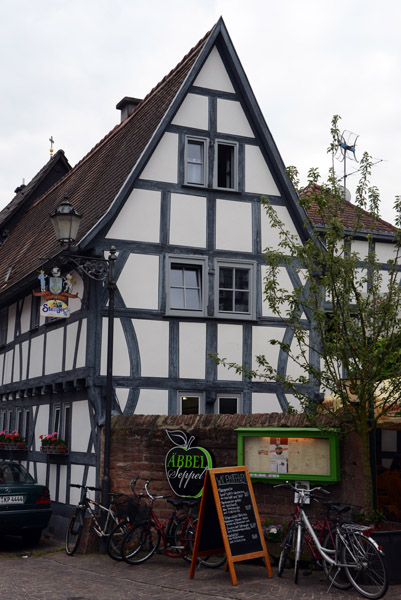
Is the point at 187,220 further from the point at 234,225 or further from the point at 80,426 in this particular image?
the point at 80,426

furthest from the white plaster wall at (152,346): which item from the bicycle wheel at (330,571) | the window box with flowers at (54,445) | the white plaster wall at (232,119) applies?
the bicycle wheel at (330,571)

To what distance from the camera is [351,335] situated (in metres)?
10.2

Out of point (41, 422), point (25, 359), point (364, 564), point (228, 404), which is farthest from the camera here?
point (25, 359)

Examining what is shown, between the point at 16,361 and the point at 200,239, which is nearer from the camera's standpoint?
the point at 200,239

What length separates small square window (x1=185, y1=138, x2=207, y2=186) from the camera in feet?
54.3

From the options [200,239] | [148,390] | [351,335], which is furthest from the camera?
[200,239]

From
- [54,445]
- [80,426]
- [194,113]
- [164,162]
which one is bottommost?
[54,445]

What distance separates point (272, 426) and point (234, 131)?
734cm

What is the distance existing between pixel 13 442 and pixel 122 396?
523 centimetres

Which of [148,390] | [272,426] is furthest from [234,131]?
[272,426]

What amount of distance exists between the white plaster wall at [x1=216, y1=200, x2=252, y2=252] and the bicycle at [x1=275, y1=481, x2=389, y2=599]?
7.43 metres

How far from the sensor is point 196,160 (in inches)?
658

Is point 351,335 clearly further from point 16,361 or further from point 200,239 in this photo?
point 16,361

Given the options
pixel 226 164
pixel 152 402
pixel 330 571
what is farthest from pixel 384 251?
pixel 330 571
